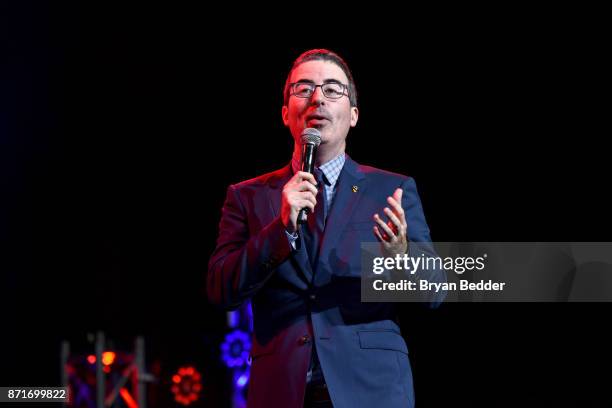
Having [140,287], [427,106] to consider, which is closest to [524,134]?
[427,106]

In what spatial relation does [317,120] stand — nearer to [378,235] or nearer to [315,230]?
[315,230]

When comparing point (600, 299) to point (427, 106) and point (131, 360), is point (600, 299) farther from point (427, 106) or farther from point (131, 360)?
point (131, 360)

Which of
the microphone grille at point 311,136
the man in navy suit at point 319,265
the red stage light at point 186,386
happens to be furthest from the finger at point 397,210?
the red stage light at point 186,386

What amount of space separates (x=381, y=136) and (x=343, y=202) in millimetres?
4206

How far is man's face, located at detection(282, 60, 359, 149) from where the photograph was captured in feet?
7.46

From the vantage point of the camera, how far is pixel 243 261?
202cm

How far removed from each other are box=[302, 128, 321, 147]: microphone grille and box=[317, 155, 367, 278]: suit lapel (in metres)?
0.13

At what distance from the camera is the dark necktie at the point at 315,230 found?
6.93ft

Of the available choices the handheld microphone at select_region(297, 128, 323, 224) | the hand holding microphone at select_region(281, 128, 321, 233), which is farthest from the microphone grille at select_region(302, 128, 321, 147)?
the hand holding microphone at select_region(281, 128, 321, 233)

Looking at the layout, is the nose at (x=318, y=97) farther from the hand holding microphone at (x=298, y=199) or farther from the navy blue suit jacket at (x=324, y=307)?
the hand holding microphone at (x=298, y=199)

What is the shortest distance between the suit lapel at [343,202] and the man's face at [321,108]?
0.32ft

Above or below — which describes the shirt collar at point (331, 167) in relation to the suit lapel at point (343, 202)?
above

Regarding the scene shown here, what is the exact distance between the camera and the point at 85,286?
8.27m

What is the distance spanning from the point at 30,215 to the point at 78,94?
1.37 m
